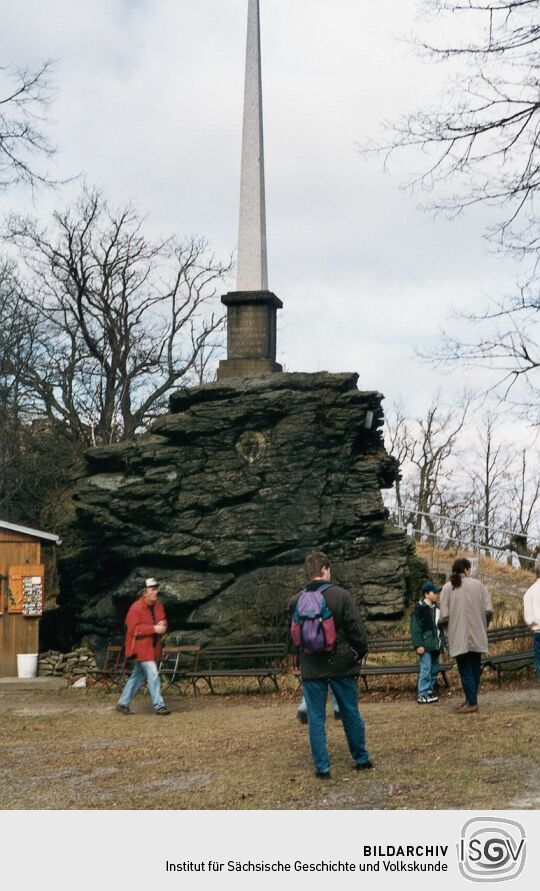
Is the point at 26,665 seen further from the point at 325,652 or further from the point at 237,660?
the point at 325,652

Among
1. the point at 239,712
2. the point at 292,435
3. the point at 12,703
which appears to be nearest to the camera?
the point at 239,712

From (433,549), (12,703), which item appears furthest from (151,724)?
(433,549)

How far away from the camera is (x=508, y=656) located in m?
13.4

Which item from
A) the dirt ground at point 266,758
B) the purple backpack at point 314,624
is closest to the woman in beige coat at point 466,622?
the dirt ground at point 266,758

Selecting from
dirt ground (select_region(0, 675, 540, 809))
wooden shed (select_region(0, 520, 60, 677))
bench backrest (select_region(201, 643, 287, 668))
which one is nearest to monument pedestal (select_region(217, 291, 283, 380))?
wooden shed (select_region(0, 520, 60, 677))

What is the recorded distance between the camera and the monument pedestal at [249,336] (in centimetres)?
1938

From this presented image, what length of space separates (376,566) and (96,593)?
5.41 meters

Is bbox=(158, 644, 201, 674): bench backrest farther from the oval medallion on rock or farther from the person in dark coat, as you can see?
the person in dark coat

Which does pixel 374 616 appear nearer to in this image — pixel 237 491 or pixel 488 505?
pixel 237 491

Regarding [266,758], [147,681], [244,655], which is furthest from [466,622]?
[244,655]

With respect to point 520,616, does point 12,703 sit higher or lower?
lower

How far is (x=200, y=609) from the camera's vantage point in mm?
16875

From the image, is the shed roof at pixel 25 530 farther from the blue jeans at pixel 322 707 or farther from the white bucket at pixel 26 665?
the blue jeans at pixel 322 707
